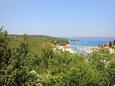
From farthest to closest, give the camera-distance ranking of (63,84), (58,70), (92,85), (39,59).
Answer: (39,59) → (58,70) → (92,85) → (63,84)

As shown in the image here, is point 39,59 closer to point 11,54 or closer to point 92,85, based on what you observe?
point 92,85

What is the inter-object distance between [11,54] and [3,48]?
1.86 ft

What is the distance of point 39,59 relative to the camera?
139 feet

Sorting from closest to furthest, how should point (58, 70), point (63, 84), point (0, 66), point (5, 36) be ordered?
1. point (0, 66)
2. point (5, 36)
3. point (63, 84)
4. point (58, 70)

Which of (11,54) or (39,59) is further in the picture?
(39,59)

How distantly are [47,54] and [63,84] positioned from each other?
20652 millimetres

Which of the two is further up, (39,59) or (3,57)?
(3,57)

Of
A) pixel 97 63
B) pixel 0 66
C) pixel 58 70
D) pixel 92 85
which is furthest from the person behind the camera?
pixel 97 63

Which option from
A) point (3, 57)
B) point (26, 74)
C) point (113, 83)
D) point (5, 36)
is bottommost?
point (113, 83)

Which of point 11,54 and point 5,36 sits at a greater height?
point 5,36

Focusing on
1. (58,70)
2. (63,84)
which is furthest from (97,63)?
(63,84)

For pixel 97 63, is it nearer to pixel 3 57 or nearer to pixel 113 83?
pixel 113 83

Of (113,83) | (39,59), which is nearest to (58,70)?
(113,83)

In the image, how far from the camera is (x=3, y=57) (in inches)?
542
